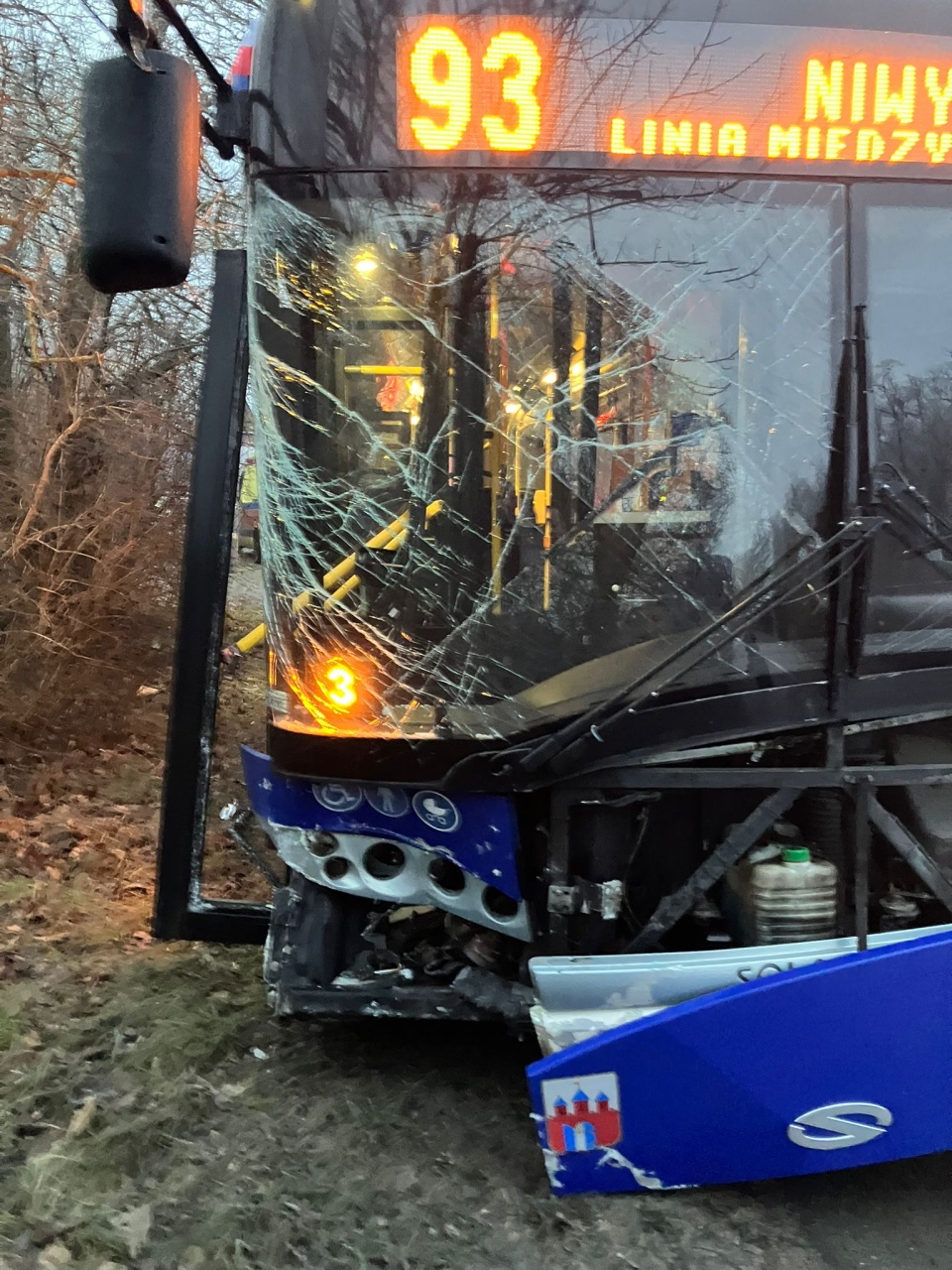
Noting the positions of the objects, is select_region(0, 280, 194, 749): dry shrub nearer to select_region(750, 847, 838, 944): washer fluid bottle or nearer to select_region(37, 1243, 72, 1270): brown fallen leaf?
select_region(37, 1243, 72, 1270): brown fallen leaf

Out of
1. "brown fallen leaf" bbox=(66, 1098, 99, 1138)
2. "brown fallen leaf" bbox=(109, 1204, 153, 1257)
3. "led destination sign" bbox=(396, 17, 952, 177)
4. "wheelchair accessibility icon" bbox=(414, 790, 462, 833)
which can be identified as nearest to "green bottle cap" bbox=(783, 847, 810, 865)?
"wheelchair accessibility icon" bbox=(414, 790, 462, 833)

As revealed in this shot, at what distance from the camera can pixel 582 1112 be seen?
234cm

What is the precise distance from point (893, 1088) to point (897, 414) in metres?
1.56

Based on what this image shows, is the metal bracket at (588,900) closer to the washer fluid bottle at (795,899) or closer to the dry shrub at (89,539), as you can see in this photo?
the washer fluid bottle at (795,899)

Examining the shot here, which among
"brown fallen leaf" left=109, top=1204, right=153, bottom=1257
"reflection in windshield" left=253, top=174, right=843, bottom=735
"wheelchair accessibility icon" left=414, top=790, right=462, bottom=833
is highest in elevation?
"reflection in windshield" left=253, top=174, right=843, bottom=735

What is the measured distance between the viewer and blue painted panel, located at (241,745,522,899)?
2588 millimetres

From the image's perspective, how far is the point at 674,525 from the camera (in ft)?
8.17

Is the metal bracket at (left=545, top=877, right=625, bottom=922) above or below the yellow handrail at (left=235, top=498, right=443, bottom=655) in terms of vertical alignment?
below

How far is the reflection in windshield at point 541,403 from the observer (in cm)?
241

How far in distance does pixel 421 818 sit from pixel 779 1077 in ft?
3.41

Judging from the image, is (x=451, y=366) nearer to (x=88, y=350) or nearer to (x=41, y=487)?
(x=41, y=487)

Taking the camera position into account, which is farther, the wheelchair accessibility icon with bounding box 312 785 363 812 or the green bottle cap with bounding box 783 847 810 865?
the wheelchair accessibility icon with bounding box 312 785 363 812

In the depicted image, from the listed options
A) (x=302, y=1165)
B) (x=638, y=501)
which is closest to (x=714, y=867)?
(x=638, y=501)

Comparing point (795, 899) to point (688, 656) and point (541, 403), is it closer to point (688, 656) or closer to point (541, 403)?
point (688, 656)
